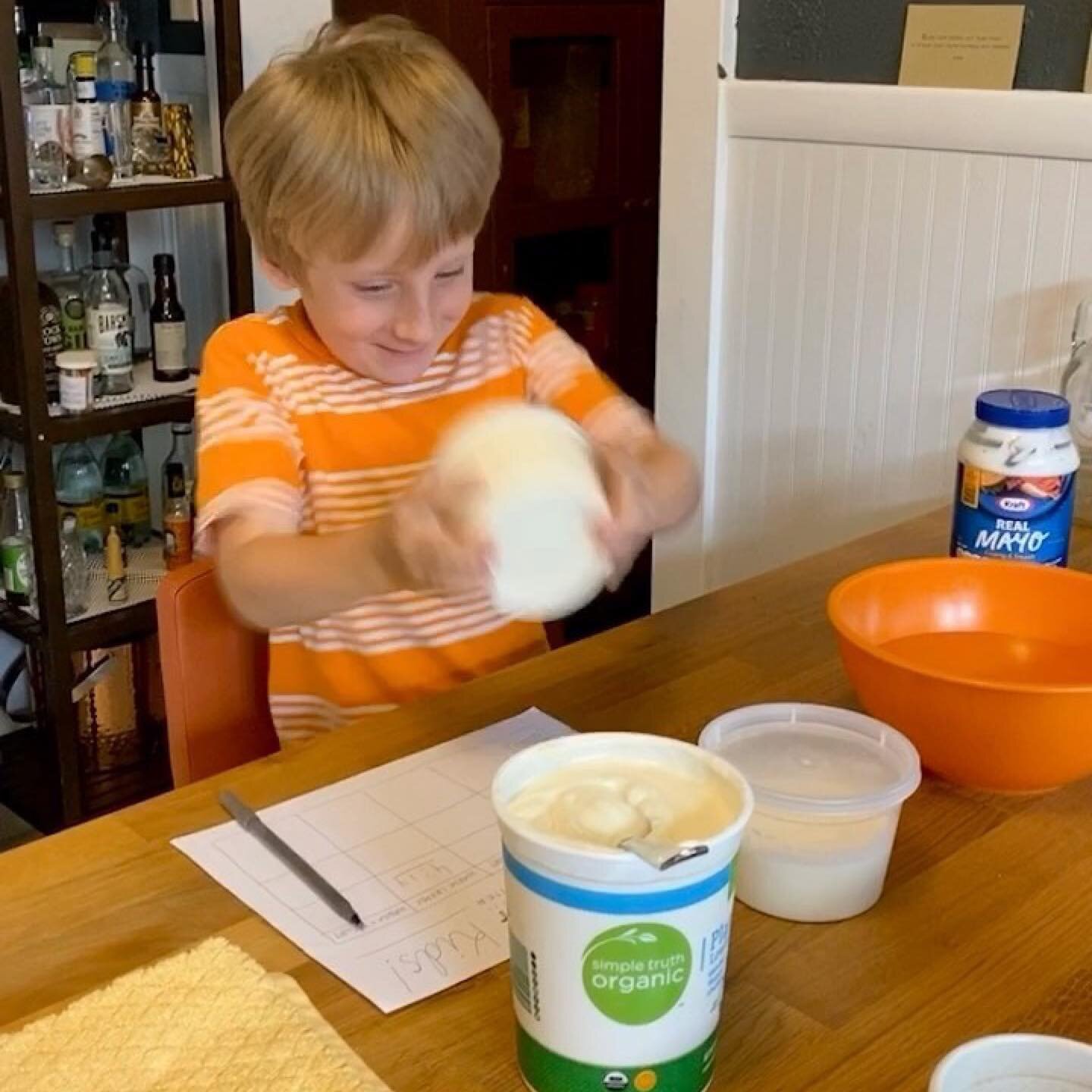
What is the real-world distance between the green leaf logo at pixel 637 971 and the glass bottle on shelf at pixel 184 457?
1.88m

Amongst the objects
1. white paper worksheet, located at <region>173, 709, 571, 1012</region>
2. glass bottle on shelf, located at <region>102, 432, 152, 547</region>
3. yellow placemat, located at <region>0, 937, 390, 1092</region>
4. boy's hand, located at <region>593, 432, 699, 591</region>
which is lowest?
glass bottle on shelf, located at <region>102, 432, 152, 547</region>

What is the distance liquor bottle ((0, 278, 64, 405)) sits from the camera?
2.05 m

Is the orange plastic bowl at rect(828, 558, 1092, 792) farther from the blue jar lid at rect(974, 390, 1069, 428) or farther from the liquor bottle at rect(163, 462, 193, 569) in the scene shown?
the liquor bottle at rect(163, 462, 193, 569)

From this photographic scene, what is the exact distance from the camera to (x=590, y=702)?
1.10m

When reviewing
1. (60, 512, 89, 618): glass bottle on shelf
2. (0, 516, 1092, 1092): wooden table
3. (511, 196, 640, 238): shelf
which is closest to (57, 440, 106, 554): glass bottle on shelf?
(60, 512, 89, 618): glass bottle on shelf

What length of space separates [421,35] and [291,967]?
0.80 metres

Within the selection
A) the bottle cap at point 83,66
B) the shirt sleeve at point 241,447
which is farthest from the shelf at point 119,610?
the shirt sleeve at point 241,447

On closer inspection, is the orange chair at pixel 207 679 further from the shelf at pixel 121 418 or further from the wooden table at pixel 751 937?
the shelf at pixel 121 418

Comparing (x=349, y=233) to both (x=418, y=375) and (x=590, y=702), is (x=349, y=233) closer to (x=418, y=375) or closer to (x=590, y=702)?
(x=418, y=375)

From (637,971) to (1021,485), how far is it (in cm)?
71

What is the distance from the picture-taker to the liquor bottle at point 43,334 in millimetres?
2055

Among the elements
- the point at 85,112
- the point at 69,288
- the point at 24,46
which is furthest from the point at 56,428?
the point at 24,46

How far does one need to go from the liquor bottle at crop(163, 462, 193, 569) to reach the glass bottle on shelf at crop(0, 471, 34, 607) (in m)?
0.23

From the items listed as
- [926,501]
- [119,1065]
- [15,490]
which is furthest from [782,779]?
[15,490]
